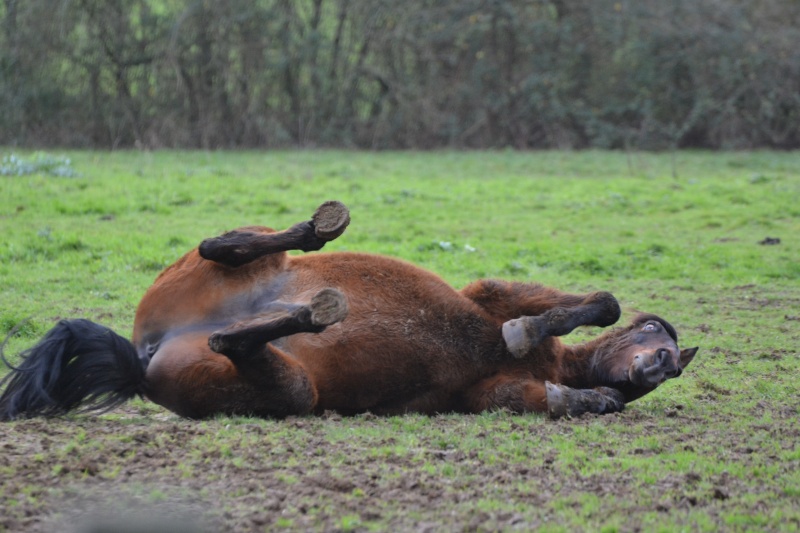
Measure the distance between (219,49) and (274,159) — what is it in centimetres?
379

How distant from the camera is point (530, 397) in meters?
5.55

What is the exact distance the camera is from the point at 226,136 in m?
22.9

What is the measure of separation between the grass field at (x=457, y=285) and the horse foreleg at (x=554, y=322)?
0.46m

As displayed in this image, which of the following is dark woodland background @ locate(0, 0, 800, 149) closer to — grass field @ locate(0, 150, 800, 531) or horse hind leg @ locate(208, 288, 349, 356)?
grass field @ locate(0, 150, 800, 531)

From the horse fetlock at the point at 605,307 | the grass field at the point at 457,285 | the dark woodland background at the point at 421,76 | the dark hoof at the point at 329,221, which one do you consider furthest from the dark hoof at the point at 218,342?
the dark woodland background at the point at 421,76

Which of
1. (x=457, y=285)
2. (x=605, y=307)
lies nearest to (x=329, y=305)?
(x=605, y=307)

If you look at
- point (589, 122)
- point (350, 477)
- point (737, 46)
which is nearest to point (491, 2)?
point (589, 122)

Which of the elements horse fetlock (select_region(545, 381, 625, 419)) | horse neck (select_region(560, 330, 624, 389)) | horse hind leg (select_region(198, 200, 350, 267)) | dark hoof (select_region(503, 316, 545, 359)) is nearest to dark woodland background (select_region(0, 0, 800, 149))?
horse hind leg (select_region(198, 200, 350, 267))

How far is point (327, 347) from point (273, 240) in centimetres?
69

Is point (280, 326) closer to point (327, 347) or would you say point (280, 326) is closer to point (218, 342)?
point (218, 342)

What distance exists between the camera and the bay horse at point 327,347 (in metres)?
5.00

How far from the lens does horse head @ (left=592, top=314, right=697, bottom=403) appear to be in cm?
554

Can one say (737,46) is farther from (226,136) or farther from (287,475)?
(287,475)

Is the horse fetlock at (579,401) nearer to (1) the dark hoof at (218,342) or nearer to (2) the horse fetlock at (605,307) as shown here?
(2) the horse fetlock at (605,307)
